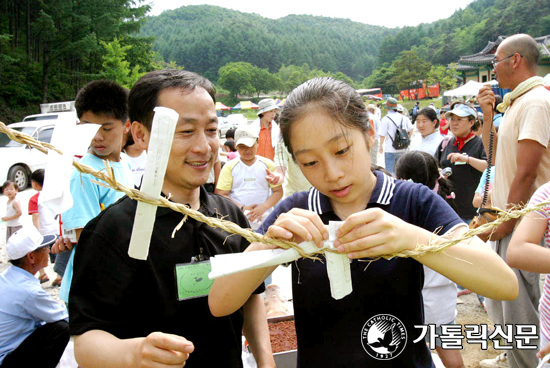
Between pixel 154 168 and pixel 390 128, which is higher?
pixel 154 168

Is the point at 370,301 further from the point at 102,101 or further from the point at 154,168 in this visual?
the point at 102,101

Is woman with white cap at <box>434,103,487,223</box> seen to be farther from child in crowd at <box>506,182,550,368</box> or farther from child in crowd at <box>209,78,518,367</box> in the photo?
child in crowd at <box>209,78,518,367</box>

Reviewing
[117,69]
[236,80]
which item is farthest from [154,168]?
[236,80]

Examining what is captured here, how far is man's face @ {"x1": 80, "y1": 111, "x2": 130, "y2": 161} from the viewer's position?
248cm

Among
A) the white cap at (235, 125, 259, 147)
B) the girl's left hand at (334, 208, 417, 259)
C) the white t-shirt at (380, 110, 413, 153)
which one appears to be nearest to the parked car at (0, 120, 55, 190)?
the white cap at (235, 125, 259, 147)

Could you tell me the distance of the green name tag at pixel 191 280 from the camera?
130 cm

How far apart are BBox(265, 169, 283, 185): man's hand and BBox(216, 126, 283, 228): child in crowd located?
0.14 ft

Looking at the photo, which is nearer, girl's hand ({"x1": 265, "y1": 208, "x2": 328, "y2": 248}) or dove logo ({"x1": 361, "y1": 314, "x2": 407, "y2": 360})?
girl's hand ({"x1": 265, "y1": 208, "x2": 328, "y2": 248})

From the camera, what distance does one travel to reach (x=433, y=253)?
3.25ft

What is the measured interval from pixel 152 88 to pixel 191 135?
26cm

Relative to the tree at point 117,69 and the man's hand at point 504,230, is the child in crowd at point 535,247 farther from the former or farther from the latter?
the tree at point 117,69

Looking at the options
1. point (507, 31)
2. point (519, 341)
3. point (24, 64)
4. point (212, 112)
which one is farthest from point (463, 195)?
point (507, 31)

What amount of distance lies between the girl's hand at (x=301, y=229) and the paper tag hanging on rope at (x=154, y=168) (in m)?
0.30

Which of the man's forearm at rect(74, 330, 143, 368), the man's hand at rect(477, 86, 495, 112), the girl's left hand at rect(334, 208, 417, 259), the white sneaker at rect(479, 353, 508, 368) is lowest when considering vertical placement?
the white sneaker at rect(479, 353, 508, 368)
